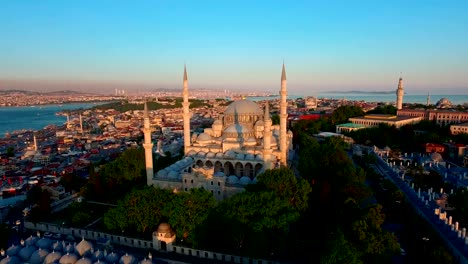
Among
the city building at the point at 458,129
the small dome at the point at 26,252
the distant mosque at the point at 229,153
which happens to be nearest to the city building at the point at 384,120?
the city building at the point at 458,129

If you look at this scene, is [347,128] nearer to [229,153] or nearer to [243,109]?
[243,109]

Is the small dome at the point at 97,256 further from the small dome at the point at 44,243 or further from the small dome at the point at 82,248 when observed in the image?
the small dome at the point at 44,243

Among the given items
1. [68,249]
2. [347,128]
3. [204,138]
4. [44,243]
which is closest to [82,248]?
[68,249]

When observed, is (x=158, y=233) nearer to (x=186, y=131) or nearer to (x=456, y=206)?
(x=186, y=131)

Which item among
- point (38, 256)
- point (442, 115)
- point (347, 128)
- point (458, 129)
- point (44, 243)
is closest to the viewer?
point (38, 256)

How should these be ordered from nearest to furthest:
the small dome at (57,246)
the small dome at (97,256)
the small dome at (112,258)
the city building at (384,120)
A: the small dome at (112,258) < the small dome at (97,256) < the small dome at (57,246) < the city building at (384,120)

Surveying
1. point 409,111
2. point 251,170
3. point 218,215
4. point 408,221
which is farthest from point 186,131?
point 409,111
